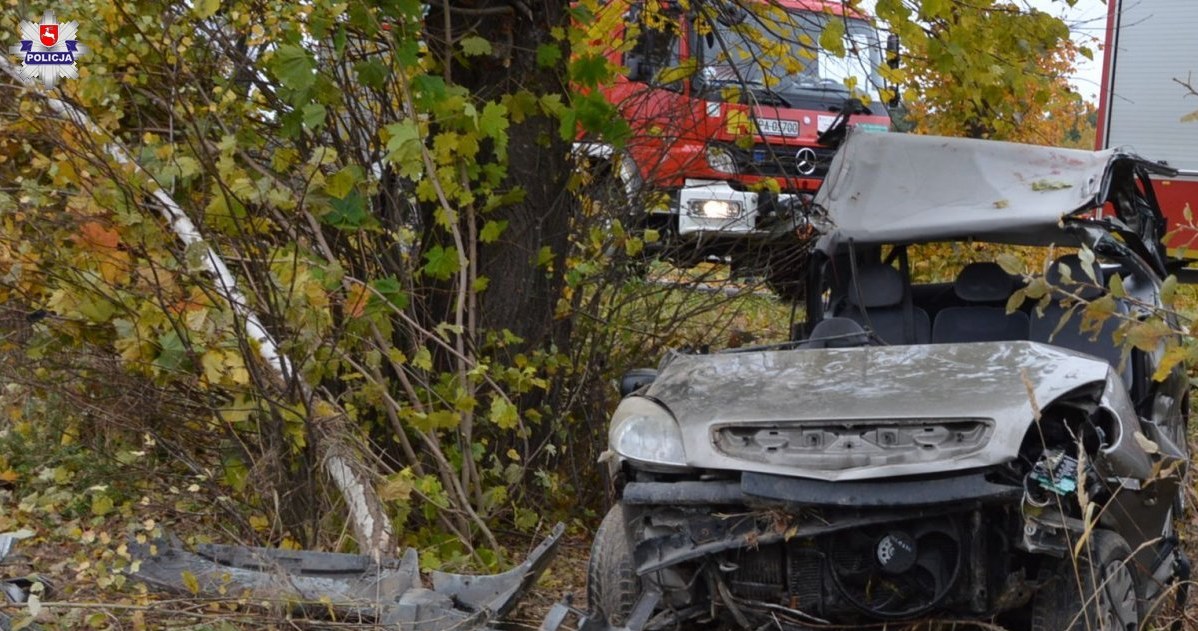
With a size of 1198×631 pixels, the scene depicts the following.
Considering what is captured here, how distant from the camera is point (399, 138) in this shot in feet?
18.1

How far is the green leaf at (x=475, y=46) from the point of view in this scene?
615 centimetres

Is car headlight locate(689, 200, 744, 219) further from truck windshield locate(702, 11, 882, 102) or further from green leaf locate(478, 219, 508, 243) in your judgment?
green leaf locate(478, 219, 508, 243)

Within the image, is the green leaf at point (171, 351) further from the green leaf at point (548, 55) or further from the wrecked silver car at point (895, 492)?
the green leaf at point (548, 55)

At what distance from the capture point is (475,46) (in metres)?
6.16

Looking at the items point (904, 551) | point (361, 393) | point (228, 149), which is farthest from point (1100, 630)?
point (228, 149)

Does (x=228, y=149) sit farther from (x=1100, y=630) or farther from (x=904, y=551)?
(x=1100, y=630)

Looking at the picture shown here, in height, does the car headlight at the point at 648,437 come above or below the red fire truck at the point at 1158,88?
below

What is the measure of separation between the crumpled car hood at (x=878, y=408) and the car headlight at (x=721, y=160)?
2.98 m

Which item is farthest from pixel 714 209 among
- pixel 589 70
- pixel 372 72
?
pixel 372 72

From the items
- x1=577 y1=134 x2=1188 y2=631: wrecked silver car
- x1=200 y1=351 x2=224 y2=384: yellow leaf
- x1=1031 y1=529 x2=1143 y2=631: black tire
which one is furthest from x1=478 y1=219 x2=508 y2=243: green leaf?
x1=1031 y1=529 x2=1143 y2=631: black tire

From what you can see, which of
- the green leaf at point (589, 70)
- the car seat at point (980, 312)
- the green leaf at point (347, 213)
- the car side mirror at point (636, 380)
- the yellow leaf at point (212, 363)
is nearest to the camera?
the yellow leaf at point (212, 363)

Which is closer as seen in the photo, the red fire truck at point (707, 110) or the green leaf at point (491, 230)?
the green leaf at point (491, 230)

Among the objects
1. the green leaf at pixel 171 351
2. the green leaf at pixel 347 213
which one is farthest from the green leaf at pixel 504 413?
the green leaf at pixel 171 351

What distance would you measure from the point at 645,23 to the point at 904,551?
4287mm
